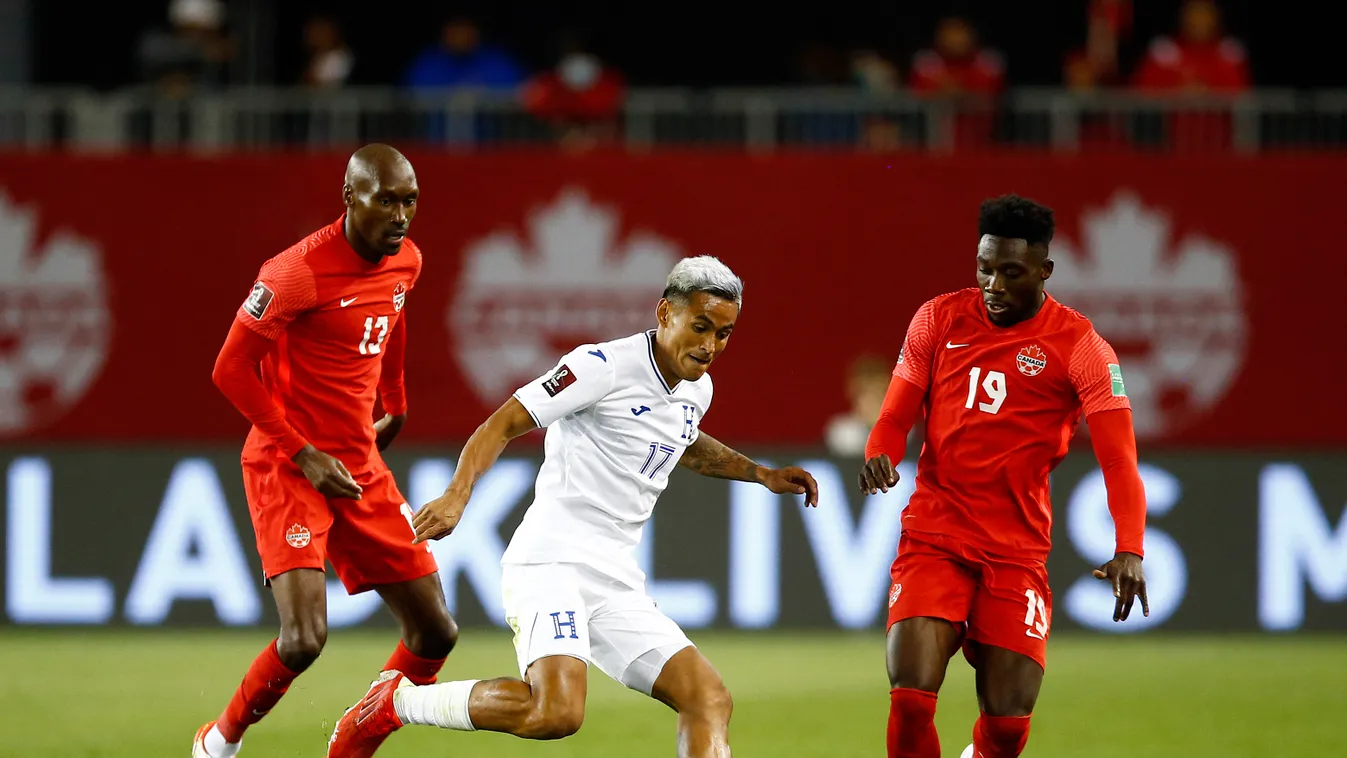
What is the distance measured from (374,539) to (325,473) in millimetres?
492

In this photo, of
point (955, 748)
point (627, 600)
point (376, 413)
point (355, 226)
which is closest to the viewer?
point (627, 600)

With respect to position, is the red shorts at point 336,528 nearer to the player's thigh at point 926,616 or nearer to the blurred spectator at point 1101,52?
the player's thigh at point 926,616

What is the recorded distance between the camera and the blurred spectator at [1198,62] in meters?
14.4

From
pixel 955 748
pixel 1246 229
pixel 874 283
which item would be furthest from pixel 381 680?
pixel 1246 229

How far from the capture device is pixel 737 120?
1460 cm

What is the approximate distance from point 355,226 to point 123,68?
1126cm

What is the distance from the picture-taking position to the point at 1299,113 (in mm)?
14477

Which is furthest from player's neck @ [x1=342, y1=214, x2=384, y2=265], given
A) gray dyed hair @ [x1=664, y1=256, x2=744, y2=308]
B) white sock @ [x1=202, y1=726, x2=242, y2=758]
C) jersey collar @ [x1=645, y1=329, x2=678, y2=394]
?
white sock @ [x1=202, y1=726, x2=242, y2=758]

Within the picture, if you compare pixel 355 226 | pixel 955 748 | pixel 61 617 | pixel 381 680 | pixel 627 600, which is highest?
pixel 355 226

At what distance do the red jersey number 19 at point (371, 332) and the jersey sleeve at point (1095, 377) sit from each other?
255cm

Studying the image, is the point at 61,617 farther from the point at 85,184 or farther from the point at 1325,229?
the point at 1325,229

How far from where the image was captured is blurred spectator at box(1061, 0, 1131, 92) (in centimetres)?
1480

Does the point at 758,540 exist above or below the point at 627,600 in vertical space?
below

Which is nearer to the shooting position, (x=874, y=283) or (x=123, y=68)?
(x=874, y=283)
